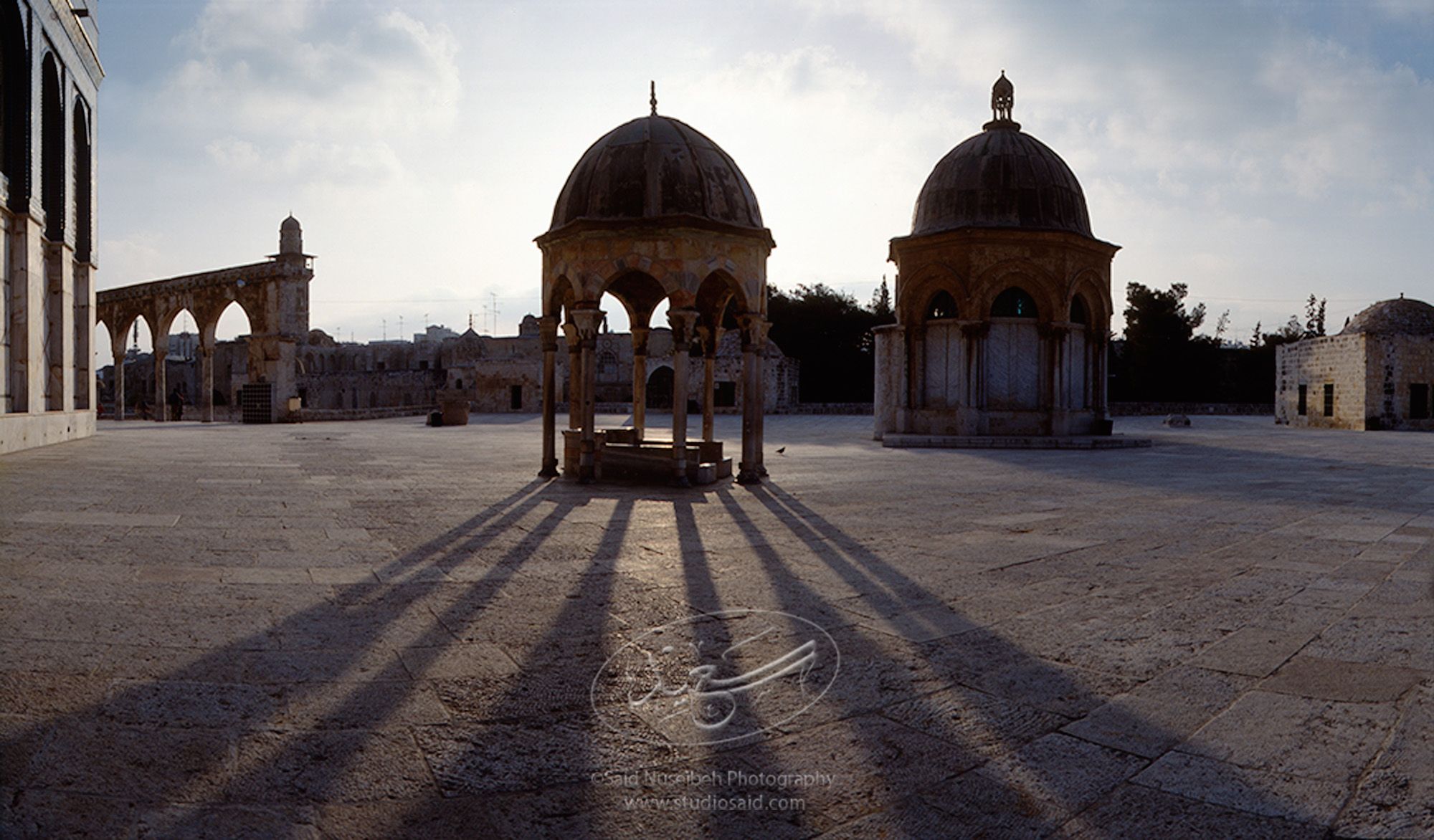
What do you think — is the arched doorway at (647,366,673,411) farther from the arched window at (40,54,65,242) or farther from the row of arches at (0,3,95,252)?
the arched window at (40,54,65,242)

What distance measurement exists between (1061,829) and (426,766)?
1784mm

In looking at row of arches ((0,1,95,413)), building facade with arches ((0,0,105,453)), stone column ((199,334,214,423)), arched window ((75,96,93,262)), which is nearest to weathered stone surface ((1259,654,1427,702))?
building facade with arches ((0,0,105,453))

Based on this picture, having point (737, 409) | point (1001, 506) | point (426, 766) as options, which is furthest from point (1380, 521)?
point (737, 409)

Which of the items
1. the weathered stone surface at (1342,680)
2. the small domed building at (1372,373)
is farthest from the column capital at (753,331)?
the small domed building at (1372,373)

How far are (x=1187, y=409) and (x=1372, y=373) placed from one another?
15.4 metres

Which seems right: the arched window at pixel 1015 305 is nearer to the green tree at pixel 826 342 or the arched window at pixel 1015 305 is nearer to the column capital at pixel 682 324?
the column capital at pixel 682 324

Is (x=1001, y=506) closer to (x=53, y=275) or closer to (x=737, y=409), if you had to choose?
(x=53, y=275)

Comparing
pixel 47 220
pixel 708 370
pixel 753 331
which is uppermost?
pixel 47 220

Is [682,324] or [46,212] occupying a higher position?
[46,212]

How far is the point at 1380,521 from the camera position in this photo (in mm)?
7652

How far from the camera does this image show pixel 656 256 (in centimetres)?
1112

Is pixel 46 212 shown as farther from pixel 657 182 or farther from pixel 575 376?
pixel 657 182

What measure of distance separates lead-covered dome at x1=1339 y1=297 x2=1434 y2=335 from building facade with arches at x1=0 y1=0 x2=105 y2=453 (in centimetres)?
4041

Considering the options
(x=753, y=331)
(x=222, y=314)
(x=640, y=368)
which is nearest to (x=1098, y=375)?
(x=640, y=368)
